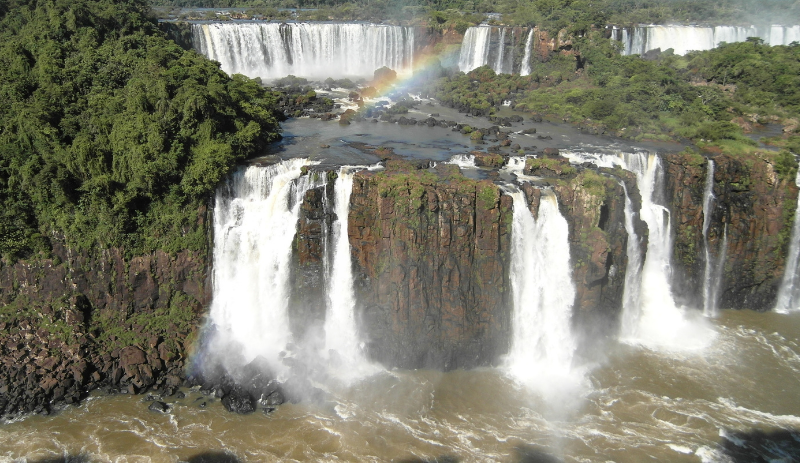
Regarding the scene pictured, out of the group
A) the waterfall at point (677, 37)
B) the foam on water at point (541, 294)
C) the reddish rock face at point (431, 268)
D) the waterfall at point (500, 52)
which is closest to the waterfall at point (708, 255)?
the foam on water at point (541, 294)

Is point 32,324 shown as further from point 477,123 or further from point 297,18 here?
point 297,18

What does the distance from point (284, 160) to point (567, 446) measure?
15.0 metres

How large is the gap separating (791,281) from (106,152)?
92.2 feet

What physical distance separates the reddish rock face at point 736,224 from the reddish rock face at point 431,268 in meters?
8.94

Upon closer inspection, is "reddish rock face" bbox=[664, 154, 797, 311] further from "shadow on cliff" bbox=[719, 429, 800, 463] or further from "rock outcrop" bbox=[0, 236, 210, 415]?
"rock outcrop" bbox=[0, 236, 210, 415]

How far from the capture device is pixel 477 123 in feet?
110

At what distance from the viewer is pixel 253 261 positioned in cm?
2117

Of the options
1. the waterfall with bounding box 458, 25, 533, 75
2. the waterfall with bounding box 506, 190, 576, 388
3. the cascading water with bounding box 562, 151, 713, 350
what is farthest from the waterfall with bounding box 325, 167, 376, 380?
the waterfall with bounding box 458, 25, 533, 75

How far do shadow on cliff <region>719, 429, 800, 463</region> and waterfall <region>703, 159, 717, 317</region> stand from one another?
702cm

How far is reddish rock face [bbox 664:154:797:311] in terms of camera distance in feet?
77.9

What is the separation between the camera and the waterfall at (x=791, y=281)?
2388cm

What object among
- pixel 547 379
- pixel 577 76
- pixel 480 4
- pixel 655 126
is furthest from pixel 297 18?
pixel 547 379

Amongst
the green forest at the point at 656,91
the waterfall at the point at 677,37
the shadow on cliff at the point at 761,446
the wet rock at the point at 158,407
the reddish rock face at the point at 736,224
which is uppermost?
the waterfall at the point at 677,37

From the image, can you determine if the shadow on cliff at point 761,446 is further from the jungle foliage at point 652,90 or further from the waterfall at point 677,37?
the waterfall at point 677,37
